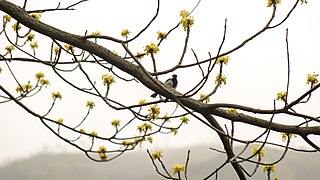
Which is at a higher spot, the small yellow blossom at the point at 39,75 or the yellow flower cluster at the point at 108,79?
the small yellow blossom at the point at 39,75

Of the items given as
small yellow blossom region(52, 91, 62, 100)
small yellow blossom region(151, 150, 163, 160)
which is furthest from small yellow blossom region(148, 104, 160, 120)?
small yellow blossom region(52, 91, 62, 100)

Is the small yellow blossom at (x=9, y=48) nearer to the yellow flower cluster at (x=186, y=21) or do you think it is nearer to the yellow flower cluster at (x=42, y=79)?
the yellow flower cluster at (x=42, y=79)

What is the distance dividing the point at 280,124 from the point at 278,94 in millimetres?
751

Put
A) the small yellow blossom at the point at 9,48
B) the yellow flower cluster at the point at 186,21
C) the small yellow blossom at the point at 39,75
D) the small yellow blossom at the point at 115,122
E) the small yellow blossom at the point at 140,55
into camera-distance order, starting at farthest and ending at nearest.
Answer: the small yellow blossom at the point at 39,75 < the small yellow blossom at the point at 115,122 < the small yellow blossom at the point at 9,48 < the small yellow blossom at the point at 140,55 < the yellow flower cluster at the point at 186,21

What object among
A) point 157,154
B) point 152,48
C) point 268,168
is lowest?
point 268,168

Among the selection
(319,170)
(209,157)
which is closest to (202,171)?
(209,157)

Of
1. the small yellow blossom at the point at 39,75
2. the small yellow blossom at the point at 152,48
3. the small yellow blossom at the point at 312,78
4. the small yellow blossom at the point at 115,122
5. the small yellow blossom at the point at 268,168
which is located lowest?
the small yellow blossom at the point at 268,168

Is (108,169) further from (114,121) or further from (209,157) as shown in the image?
(114,121)

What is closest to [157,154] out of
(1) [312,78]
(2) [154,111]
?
(2) [154,111]

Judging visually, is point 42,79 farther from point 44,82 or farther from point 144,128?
point 144,128

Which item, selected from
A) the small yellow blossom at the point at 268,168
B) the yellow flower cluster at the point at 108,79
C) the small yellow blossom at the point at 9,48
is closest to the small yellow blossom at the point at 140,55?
the yellow flower cluster at the point at 108,79

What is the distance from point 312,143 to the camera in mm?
3613

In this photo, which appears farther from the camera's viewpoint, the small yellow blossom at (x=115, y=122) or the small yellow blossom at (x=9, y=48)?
the small yellow blossom at (x=115, y=122)

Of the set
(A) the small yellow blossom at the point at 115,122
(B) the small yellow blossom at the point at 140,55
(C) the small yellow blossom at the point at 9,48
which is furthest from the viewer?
(A) the small yellow blossom at the point at 115,122
